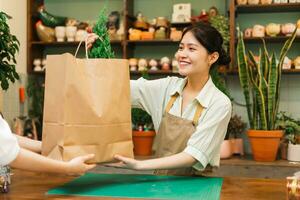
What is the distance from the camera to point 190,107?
1.74 meters

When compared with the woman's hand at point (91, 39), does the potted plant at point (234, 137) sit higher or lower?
lower

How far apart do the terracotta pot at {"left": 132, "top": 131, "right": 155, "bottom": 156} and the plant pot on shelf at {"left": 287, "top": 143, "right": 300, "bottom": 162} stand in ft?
3.45

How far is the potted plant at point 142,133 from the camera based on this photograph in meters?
3.22

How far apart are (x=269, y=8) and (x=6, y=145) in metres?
2.74

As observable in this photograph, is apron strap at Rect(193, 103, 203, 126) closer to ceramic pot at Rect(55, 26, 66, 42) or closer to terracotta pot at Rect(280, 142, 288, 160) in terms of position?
terracotta pot at Rect(280, 142, 288, 160)

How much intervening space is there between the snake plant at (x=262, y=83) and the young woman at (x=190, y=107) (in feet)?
3.60

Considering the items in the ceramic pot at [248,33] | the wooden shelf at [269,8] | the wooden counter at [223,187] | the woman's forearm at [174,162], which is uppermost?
the wooden shelf at [269,8]

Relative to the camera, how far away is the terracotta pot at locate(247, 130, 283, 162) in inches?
115

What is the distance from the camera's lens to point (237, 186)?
1.44 metres

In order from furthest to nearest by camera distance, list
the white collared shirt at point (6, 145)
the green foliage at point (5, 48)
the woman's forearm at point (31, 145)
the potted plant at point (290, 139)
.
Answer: the potted plant at point (290, 139) → the green foliage at point (5, 48) → the woman's forearm at point (31, 145) → the white collared shirt at point (6, 145)

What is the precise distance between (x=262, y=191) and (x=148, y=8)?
2604 millimetres

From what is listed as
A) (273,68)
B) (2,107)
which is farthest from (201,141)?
(2,107)

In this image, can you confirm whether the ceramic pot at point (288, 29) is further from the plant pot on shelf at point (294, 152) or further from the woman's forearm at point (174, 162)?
the woman's forearm at point (174, 162)

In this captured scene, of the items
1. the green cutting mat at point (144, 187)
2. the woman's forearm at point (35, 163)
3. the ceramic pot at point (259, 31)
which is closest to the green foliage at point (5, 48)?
the green cutting mat at point (144, 187)
